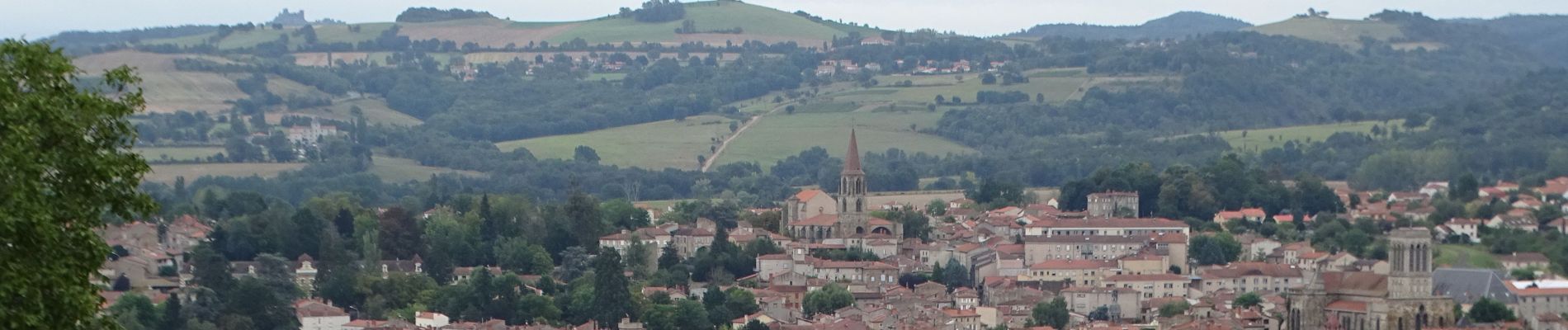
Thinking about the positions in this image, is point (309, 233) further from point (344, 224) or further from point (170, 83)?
point (170, 83)

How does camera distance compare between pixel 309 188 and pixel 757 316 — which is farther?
pixel 309 188

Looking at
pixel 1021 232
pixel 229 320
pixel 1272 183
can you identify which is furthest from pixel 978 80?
pixel 229 320

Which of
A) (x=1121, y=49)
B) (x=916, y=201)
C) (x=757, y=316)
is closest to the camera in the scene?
(x=757, y=316)

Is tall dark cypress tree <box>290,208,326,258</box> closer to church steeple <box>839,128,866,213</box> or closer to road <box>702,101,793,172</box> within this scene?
church steeple <box>839,128,866,213</box>

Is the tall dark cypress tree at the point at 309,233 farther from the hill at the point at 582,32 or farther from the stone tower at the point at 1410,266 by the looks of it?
the hill at the point at 582,32

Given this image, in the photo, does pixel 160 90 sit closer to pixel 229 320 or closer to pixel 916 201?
pixel 916 201

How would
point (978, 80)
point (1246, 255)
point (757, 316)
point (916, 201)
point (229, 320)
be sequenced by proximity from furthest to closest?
point (978, 80) < point (916, 201) < point (1246, 255) < point (757, 316) < point (229, 320)

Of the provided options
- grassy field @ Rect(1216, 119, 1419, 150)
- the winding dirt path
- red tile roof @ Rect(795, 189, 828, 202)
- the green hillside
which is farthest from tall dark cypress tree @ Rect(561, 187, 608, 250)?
grassy field @ Rect(1216, 119, 1419, 150)
